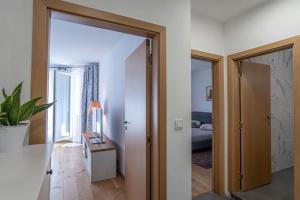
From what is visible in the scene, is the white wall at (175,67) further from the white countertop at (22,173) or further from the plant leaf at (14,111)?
the white countertop at (22,173)

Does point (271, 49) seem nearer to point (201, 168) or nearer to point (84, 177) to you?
A: point (201, 168)

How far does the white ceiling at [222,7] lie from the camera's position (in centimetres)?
207

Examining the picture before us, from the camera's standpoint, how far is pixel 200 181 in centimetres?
286

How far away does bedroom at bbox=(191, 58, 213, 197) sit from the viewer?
2.89m

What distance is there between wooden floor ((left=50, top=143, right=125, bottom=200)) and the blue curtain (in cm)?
147

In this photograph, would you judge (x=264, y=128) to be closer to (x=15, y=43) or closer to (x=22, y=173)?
(x=22, y=173)

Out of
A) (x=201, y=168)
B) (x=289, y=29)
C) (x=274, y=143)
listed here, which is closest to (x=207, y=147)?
(x=201, y=168)

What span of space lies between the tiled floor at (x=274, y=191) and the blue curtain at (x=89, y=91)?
161 inches

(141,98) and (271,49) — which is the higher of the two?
(271,49)

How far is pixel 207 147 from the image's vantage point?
4336 mm

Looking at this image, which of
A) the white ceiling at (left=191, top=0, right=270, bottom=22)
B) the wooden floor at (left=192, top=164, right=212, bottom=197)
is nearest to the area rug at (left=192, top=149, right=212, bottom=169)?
the wooden floor at (left=192, top=164, right=212, bottom=197)

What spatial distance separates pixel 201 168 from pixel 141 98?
7.70 ft

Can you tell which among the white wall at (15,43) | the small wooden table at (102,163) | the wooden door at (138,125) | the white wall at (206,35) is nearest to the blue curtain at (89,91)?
the small wooden table at (102,163)

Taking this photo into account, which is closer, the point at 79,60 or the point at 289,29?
the point at 289,29
